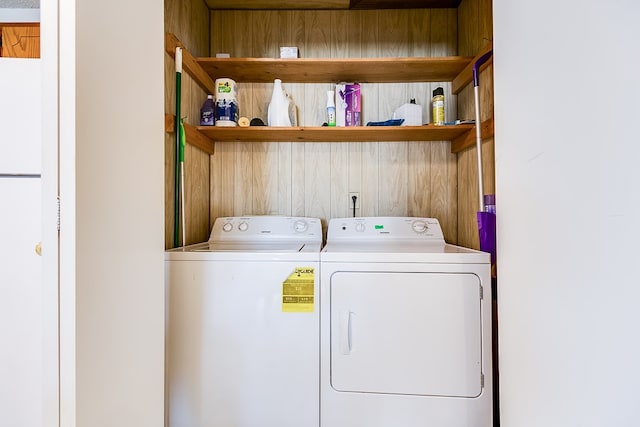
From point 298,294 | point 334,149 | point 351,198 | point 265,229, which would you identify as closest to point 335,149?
point 334,149

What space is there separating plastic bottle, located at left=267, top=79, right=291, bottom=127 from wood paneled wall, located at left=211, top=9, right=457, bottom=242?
0.59 ft

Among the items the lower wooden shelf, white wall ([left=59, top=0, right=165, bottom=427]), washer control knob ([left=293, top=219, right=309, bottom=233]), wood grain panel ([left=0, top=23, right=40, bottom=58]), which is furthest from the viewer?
washer control knob ([left=293, top=219, right=309, bottom=233])

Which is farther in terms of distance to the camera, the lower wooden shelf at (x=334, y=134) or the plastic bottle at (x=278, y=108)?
the plastic bottle at (x=278, y=108)

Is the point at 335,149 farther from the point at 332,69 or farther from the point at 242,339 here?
the point at 242,339

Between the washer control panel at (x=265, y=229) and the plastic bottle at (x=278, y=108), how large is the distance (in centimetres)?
63

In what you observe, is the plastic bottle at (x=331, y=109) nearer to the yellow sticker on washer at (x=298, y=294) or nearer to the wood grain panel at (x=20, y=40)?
the yellow sticker on washer at (x=298, y=294)

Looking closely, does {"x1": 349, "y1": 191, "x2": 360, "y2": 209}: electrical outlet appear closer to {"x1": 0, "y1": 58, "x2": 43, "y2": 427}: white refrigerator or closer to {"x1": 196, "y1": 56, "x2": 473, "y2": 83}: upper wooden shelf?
{"x1": 196, "y1": 56, "x2": 473, "y2": 83}: upper wooden shelf

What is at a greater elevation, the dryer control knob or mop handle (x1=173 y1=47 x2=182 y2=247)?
mop handle (x1=173 y1=47 x2=182 y2=247)

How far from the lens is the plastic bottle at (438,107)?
1889mm

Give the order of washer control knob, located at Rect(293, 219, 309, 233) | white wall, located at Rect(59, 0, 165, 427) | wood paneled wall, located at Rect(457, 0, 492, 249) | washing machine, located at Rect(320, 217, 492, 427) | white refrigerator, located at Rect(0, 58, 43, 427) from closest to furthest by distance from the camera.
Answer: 1. white wall, located at Rect(59, 0, 165, 427)
2. white refrigerator, located at Rect(0, 58, 43, 427)
3. washing machine, located at Rect(320, 217, 492, 427)
4. wood paneled wall, located at Rect(457, 0, 492, 249)
5. washer control knob, located at Rect(293, 219, 309, 233)

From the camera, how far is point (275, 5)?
2047 mm

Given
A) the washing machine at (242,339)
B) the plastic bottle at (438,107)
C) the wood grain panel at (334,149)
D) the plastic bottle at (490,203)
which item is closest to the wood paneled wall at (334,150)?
the wood grain panel at (334,149)

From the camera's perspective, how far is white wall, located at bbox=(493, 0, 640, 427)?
60 centimetres

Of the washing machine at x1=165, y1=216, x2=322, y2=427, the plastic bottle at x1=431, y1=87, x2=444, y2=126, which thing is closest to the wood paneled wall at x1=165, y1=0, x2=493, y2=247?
the plastic bottle at x1=431, y1=87, x2=444, y2=126
